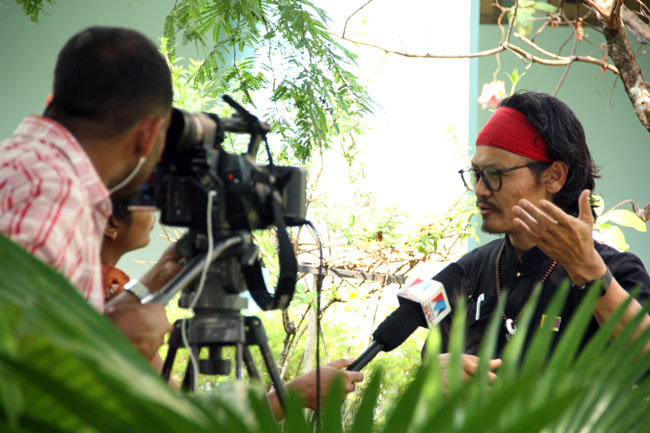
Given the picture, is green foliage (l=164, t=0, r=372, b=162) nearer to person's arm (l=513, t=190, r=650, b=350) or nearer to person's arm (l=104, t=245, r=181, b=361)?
person's arm (l=513, t=190, r=650, b=350)

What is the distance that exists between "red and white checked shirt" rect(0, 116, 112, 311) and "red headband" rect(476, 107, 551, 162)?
1.43 m

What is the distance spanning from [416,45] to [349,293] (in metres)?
1.46

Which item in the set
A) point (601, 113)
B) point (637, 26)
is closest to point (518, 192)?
point (637, 26)

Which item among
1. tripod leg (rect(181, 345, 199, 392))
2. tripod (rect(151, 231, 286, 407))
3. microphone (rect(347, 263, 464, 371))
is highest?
tripod (rect(151, 231, 286, 407))

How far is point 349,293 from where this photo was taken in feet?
12.4

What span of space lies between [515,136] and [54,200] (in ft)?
5.12

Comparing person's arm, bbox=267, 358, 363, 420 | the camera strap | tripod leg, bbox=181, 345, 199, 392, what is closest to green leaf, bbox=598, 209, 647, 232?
person's arm, bbox=267, 358, 363, 420

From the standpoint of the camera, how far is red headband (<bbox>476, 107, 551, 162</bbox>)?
2121mm

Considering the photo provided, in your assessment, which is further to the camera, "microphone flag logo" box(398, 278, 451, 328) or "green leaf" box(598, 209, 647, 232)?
"green leaf" box(598, 209, 647, 232)

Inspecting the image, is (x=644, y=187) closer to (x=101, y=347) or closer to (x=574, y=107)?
(x=574, y=107)

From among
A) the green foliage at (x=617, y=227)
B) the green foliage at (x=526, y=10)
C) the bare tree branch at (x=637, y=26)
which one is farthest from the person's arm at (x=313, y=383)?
the bare tree branch at (x=637, y=26)

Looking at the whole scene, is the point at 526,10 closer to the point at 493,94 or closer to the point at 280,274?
the point at 493,94

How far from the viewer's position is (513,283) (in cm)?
210

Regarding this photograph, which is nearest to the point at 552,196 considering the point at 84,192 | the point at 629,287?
the point at 629,287
